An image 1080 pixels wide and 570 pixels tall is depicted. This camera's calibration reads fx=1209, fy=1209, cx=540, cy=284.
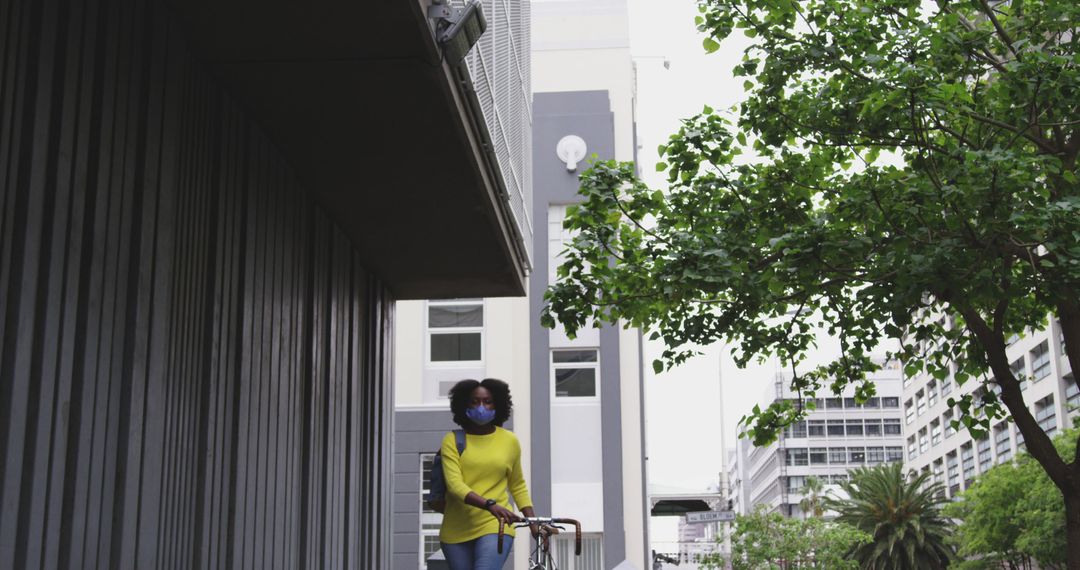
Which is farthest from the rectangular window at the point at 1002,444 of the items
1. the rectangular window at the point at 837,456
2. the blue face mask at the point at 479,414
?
the rectangular window at the point at 837,456

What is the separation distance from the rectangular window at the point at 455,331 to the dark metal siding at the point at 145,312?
77.9 feet

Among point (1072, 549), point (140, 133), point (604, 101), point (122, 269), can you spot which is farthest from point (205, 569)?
point (604, 101)

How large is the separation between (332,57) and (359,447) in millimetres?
5307

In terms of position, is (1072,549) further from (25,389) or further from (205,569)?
(25,389)

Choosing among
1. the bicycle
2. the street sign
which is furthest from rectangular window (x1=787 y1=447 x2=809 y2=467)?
the bicycle

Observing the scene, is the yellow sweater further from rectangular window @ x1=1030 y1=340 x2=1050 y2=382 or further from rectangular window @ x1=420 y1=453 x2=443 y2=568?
rectangular window @ x1=1030 y1=340 x2=1050 y2=382

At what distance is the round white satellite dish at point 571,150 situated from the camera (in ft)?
117

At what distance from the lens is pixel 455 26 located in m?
6.14

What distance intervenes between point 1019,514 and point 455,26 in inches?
1685

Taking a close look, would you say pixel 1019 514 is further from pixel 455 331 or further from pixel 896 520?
pixel 896 520

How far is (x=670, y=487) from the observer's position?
77188 millimetres

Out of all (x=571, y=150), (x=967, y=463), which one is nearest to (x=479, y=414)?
(x=571, y=150)

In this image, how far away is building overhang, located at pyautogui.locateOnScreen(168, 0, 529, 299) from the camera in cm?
600

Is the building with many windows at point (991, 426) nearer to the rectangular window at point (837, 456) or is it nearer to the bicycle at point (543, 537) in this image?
the bicycle at point (543, 537)
